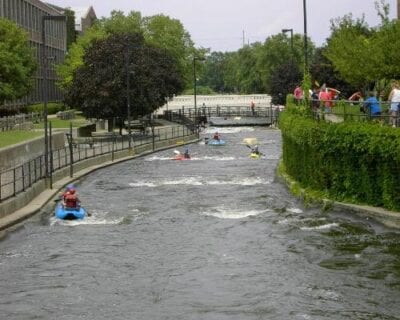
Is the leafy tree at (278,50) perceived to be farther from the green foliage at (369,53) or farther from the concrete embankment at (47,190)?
the green foliage at (369,53)

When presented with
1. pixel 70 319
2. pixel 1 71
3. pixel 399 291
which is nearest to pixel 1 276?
pixel 70 319

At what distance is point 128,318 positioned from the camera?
16.6 m

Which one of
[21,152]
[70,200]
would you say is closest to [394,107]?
[70,200]

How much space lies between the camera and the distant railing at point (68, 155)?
3153 centimetres

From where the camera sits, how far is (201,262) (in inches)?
857

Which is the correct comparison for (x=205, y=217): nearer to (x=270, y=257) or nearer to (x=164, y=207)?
(x=164, y=207)

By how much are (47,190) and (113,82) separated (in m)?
31.3

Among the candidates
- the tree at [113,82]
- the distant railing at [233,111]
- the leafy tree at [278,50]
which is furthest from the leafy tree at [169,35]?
the tree at [113,82]

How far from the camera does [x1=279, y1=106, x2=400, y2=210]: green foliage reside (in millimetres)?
25938

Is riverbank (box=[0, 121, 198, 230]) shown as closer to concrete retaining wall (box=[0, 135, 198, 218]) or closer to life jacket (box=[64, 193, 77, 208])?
concrete retaining wall (box=[0, 135, 198, 218])

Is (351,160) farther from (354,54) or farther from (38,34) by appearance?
(38,34)

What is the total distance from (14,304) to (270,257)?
7531 mm

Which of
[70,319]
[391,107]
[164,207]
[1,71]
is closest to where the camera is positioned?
[70,319]

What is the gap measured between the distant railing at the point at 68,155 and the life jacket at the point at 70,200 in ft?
6.73
